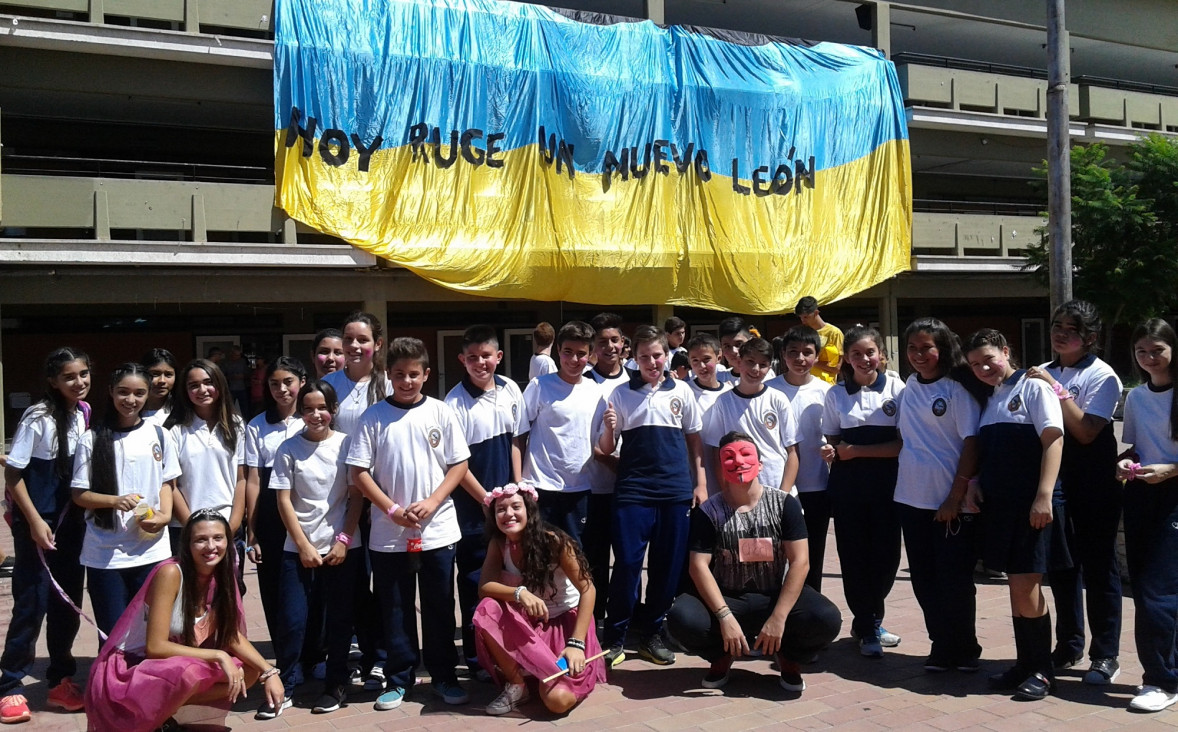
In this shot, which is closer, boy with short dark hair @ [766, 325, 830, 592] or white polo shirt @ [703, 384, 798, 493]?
white polo shirt @ [703, 384, 798, 493]

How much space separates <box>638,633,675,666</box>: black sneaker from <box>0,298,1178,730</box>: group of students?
0.01m

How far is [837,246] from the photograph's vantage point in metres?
19.5

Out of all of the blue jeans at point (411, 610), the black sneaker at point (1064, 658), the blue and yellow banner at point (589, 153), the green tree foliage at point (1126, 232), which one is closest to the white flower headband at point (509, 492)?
the blue jeans at point (411, 610)

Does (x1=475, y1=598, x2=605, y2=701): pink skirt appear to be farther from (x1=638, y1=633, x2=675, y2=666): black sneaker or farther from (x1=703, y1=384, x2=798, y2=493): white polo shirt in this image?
(x1=703, y1=384, x2=798, y2=493): white polo shirt

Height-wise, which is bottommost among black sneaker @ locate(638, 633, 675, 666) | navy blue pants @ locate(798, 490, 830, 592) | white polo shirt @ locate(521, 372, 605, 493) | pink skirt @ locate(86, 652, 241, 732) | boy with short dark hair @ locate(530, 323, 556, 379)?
black sneaker @ locate(638, 633, 675, 666)

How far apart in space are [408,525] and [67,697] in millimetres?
1816

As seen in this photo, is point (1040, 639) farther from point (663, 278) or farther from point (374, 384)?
point (663, 278)

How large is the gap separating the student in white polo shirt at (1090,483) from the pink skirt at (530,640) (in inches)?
92.4

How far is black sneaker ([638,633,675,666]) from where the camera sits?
17.7 feet

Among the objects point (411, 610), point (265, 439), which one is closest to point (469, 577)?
point (411, 610)

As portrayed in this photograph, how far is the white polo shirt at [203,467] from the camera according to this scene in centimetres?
501

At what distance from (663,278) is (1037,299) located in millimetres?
13236

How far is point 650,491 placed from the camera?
543 cm

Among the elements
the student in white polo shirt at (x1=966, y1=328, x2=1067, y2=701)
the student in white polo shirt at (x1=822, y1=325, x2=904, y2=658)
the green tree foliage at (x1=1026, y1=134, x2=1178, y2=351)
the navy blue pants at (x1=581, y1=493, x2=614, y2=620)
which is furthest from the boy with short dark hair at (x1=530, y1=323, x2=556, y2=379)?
the green tree foliage at (x1=1026, y1=134, x2=1178, y2=351)
